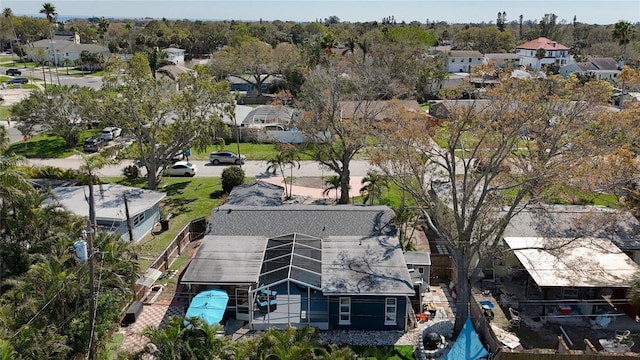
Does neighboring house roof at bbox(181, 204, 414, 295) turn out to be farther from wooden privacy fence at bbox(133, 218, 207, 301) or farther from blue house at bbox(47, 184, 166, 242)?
blue house at bbox(47, 184, 166, 242)

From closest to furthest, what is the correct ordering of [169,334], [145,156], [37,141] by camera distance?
[169,334] < [145,156] < [37,141]

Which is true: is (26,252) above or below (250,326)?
above

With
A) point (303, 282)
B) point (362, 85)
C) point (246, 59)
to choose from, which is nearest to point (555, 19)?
point (246, 59)

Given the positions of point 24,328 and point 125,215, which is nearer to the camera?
point 24,328

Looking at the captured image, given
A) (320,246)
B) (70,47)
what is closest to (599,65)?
(320,246)

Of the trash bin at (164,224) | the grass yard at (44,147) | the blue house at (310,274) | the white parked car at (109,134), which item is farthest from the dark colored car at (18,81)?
the blue house at (310,274)

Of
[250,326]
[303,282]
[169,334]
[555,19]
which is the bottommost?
[250,326]

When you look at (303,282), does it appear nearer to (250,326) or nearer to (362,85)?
(250,326)
